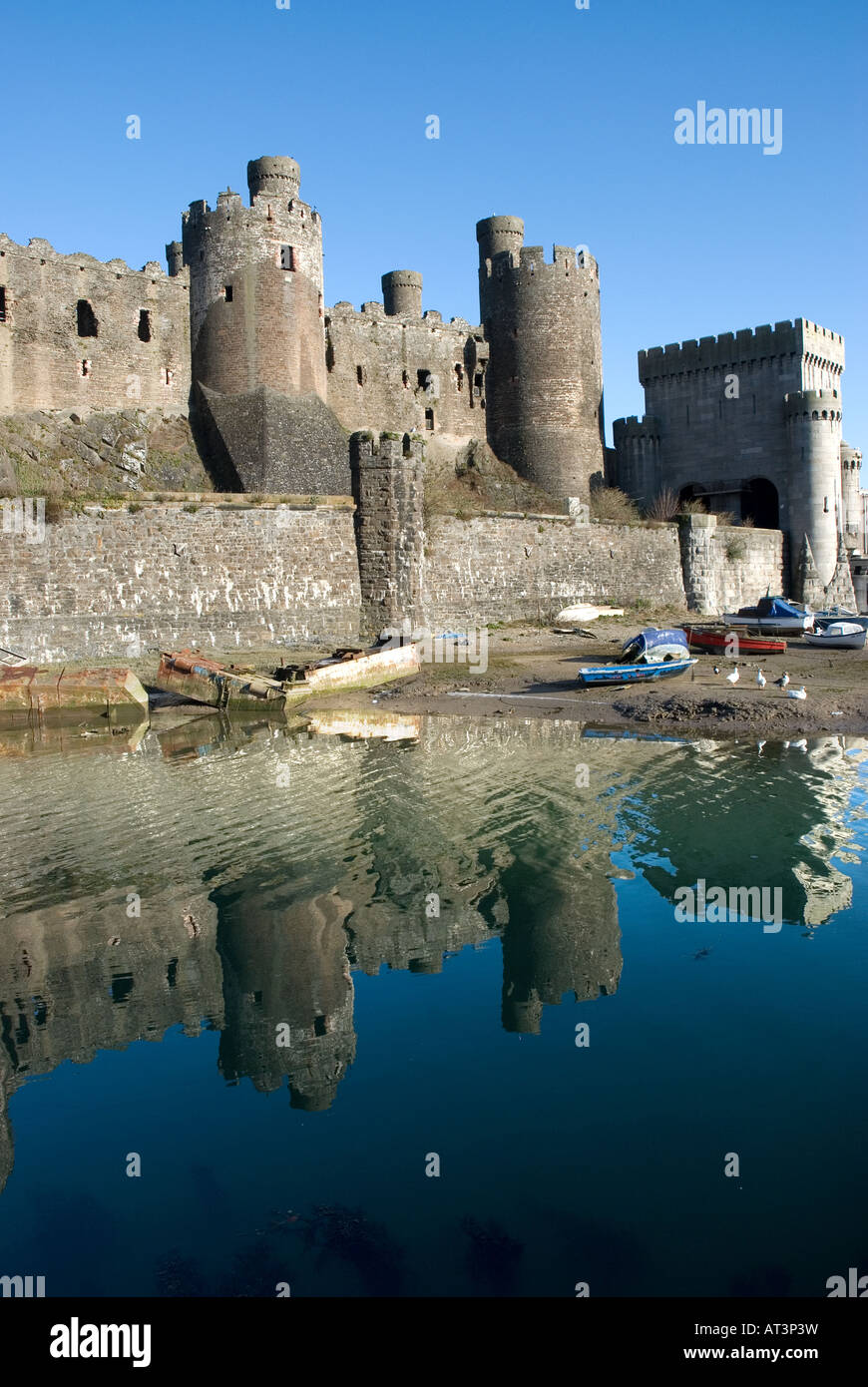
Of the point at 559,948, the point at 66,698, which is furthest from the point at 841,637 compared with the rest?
the point at 559,948

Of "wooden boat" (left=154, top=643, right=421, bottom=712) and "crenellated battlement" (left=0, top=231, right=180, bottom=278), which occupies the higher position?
"crenellated battlement" (left=0, top=231, right=180, bottom=278)

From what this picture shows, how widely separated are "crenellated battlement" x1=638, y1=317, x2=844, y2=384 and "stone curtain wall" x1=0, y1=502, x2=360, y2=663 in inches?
817

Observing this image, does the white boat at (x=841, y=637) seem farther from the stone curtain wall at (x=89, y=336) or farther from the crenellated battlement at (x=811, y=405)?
the stone curtain wall at (x=89, y=336)

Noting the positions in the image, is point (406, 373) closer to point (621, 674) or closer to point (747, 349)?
point (747, 349)

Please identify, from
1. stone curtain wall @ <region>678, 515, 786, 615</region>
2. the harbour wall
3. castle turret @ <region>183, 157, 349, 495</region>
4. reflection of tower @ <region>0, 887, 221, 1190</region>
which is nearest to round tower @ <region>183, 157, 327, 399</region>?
castle turret @ <region>183, 157, 349, 495</region>

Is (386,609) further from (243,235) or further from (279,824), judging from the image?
(279,824)

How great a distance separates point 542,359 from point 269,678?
22.4 metres

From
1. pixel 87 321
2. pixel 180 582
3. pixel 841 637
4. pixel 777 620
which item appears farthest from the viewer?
pixel 87 321

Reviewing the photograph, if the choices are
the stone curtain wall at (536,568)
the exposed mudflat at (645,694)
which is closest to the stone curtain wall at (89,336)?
the stone curtain wall at (536,568)

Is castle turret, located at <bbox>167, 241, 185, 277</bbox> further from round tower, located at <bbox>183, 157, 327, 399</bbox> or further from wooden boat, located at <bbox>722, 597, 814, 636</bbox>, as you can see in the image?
wooden boat, located at <bbox>722, 597, 814, 636</bbox>

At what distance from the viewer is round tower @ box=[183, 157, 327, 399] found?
33.2 m

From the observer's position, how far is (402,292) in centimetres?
4253

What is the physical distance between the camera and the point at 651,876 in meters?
11.0

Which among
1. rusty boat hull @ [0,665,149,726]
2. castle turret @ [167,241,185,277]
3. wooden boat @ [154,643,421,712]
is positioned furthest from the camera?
castle turret @ [167,241,185,277]
